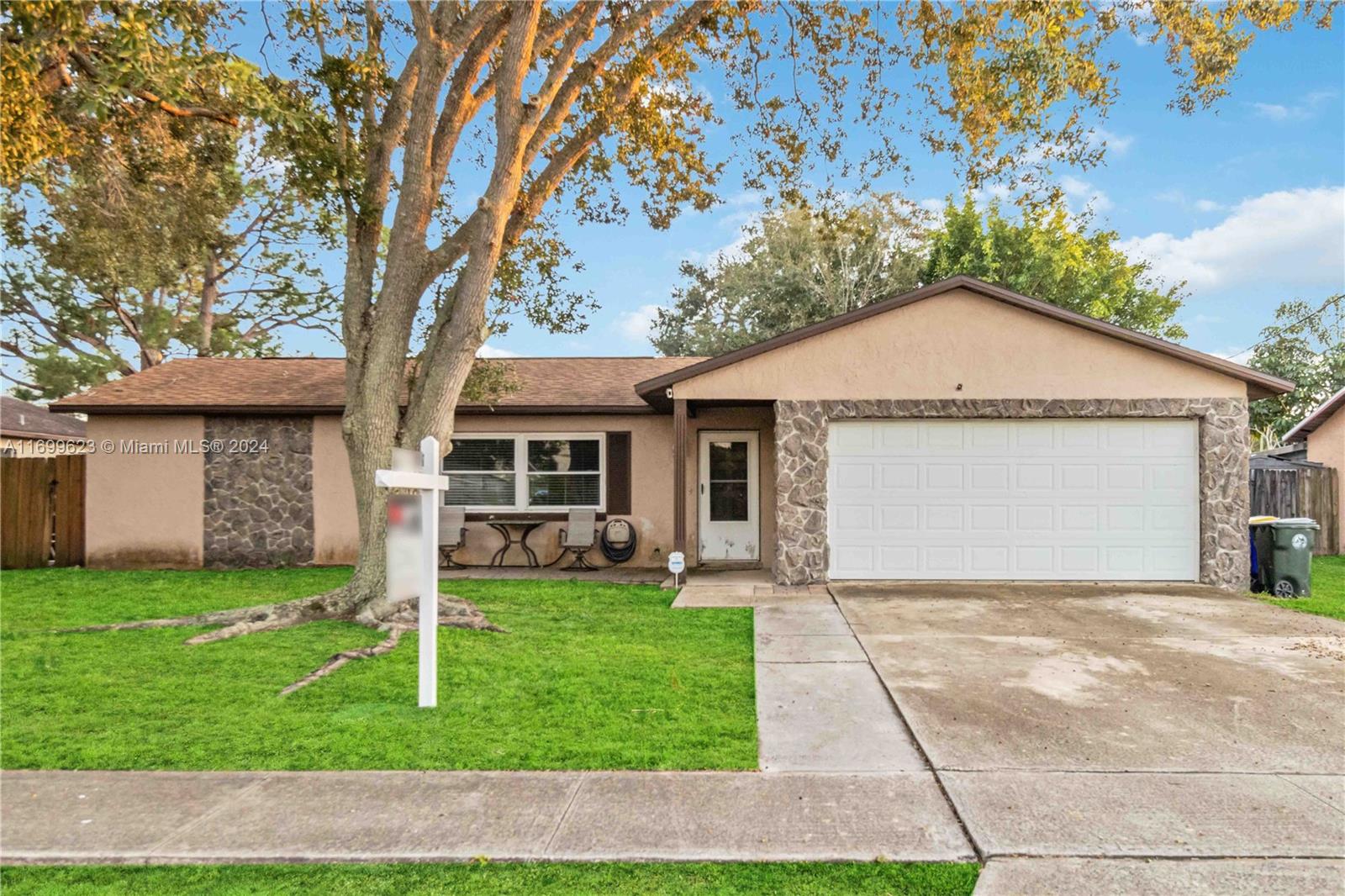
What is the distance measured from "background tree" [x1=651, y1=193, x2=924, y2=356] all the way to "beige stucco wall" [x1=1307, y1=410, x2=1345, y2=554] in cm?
1218

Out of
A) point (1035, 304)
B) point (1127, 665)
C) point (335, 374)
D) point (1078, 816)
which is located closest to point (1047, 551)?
point (1035, 304)

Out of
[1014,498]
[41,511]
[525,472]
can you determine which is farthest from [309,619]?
[1014,498]

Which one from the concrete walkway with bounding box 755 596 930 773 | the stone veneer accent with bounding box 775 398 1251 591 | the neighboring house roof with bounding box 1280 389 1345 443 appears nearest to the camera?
the concrete walkway with bounding box 755 596 930 773

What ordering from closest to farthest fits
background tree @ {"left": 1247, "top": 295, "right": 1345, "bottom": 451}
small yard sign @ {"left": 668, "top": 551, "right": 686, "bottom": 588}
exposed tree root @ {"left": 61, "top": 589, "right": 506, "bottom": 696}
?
exposed tree root @ {"left": 61, "top": 589, "right": 506, "bottom": 696} < small yard sign @ {"left": 668, "top": 551, "right": 686, "bottom": 588} < background tree @ {"left": 1247, "top": 295, "right": 1345, "bottom": 451}

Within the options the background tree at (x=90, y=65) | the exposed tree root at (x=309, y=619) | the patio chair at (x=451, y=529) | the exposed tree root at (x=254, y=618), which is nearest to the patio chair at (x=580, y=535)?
the patio chair at (x=451, y=529)

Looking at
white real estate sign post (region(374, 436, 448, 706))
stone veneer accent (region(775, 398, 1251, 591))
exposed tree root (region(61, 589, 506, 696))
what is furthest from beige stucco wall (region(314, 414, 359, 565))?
white real estate sign post (region(374, 436, 448, 706))

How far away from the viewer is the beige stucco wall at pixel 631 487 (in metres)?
11.6

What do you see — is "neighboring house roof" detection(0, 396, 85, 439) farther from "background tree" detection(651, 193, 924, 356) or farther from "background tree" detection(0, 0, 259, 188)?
"background tree" detection(651, 193, 924, 356)

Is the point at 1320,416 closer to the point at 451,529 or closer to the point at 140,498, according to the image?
the point at 451,529

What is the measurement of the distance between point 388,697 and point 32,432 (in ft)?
73.0

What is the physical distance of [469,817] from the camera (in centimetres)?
323

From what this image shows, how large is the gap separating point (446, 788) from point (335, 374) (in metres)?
11.5

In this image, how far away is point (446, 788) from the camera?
3.54m

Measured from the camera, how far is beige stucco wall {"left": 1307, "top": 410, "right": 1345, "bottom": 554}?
13.4 m
